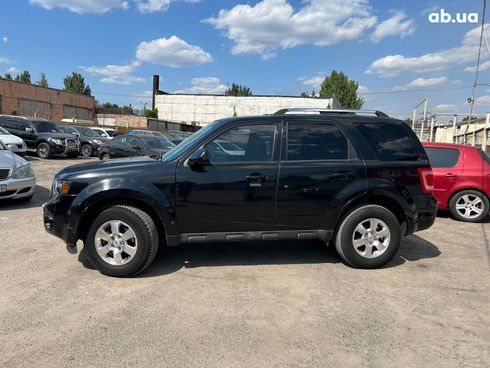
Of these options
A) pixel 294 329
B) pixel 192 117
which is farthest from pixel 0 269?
pixel 192 117

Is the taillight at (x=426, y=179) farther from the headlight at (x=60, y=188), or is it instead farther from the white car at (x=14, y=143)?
the white car at (x=14, y=143)

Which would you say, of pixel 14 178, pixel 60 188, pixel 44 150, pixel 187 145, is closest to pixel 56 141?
pixel 44 150

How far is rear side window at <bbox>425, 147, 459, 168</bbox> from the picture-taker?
7680 mm

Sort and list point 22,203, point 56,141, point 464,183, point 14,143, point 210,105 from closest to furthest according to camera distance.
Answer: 1. point 464,183
2. point 22,203
3. point 14,143
4. point 56,141
5. point 210,105

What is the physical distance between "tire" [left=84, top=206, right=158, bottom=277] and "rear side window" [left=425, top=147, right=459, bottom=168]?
20.3 ft

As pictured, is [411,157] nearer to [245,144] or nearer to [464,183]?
[245,144]

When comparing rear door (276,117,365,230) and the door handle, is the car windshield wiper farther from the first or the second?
the door handle

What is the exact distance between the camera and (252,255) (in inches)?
201

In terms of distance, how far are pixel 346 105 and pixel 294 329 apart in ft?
250

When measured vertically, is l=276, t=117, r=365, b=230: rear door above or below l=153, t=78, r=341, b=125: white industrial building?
below

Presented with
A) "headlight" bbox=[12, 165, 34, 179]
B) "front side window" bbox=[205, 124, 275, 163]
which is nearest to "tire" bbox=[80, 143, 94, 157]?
"headlight" bbox=[12, 165, 34, 179]

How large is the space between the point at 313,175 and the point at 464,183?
181 inches

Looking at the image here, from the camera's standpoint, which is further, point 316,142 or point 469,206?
point 469,206

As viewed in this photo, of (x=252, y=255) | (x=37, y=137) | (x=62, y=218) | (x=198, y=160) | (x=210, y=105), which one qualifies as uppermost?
(x=210, y=105)
